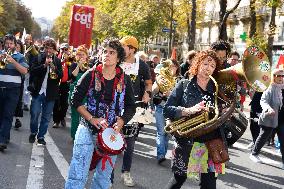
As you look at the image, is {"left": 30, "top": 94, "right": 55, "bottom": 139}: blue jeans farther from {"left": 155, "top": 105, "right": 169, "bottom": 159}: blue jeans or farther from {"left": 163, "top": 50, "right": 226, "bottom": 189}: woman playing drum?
{"left": 163, "top": 50, "right": 226, "bottom": 189}: woman playing drum

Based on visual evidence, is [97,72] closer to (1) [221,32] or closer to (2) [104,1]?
(1) [221,32]

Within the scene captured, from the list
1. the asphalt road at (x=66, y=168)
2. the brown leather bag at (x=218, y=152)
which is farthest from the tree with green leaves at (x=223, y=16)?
the brown leather bag at (x=218, y=152)

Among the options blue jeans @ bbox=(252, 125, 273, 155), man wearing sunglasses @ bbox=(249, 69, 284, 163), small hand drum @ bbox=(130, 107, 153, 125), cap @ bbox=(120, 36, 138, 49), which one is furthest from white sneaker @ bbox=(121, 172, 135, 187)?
blue jeans @ bbox=(252, 125, 273, 155)

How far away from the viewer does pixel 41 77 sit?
7.86 m

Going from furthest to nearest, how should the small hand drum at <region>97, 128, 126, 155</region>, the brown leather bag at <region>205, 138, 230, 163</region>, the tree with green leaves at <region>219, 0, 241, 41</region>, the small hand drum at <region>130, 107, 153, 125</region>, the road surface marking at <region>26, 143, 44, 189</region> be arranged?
the tree with green leaves at <region>219, 0, 241, 41</region>, the small hand drum at <region>130, 107, 153, 125</region>, the road surface marking at <region>26, 143, 44, 189</region>, the brown leather bag at <region>205, 138, 230, 163</region>, the small hand drum at <region>97, 128, 126, 155</region>

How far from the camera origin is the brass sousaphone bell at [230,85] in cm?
416

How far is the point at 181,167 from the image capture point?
172 inches

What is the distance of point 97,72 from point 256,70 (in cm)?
149

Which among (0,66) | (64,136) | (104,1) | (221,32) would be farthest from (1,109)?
(104,1)

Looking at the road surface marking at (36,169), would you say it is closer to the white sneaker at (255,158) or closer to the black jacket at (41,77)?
the black jacket at (41,77)

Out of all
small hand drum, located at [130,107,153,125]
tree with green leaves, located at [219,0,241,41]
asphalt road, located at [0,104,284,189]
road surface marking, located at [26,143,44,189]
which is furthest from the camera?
tree with green leaves, located at [219,0,241,41]

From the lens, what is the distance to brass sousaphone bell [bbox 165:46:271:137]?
4.16 m

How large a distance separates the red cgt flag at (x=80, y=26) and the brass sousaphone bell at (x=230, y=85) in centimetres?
1531

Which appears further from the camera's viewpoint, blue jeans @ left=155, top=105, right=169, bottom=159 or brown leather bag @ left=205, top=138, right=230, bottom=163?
blue jeans @ left=155, top=105, right=169, bottom=159
